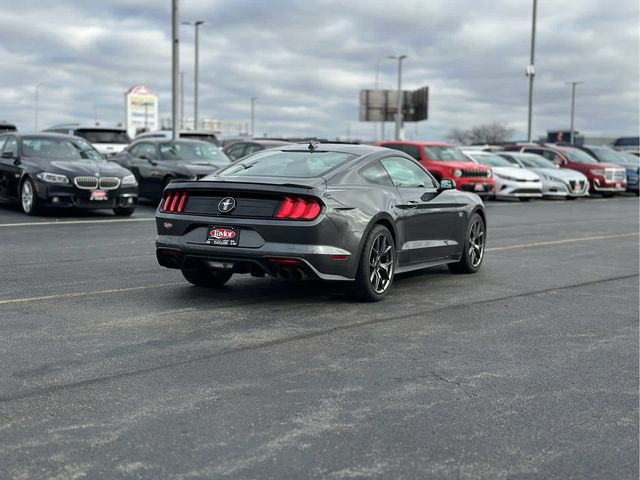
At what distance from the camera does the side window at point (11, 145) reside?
17727 millimetres

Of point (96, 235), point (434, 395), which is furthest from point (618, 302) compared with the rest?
point (96, 235)

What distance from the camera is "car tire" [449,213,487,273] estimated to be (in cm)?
1027

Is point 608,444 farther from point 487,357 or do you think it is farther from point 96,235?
point 96,235

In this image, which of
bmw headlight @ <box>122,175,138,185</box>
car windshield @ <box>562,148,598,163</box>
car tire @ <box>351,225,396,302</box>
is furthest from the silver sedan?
car tire @ <box>351,225,396,302</box>

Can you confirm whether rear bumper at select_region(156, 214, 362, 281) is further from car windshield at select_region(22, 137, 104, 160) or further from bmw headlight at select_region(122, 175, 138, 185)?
car windshield at select_region(22, 137, 104, 160)

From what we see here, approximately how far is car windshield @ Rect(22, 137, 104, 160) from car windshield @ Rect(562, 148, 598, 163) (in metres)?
19.9

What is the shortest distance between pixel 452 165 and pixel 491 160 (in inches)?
208

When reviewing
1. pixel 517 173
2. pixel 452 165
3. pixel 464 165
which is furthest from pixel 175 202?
pixel 517 173

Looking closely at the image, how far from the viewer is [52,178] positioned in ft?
54.1

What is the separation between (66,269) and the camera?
9.92m

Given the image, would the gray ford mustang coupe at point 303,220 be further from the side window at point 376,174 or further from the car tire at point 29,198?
the car tire at point 29,198

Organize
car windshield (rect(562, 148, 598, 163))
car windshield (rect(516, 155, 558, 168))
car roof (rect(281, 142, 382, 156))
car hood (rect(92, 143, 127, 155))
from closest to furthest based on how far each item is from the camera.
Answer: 1. car roof (rect(281, 142, 382, 156))
2. car hood (rect(92, 143, 127, 155))
3. car windshield (rect(516, 155, 558, 168))
4. car windshield (rect(562, 148, 598, 163))

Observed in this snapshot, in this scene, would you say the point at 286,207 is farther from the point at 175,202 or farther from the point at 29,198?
the point at 29,198

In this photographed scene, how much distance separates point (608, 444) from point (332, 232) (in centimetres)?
363
